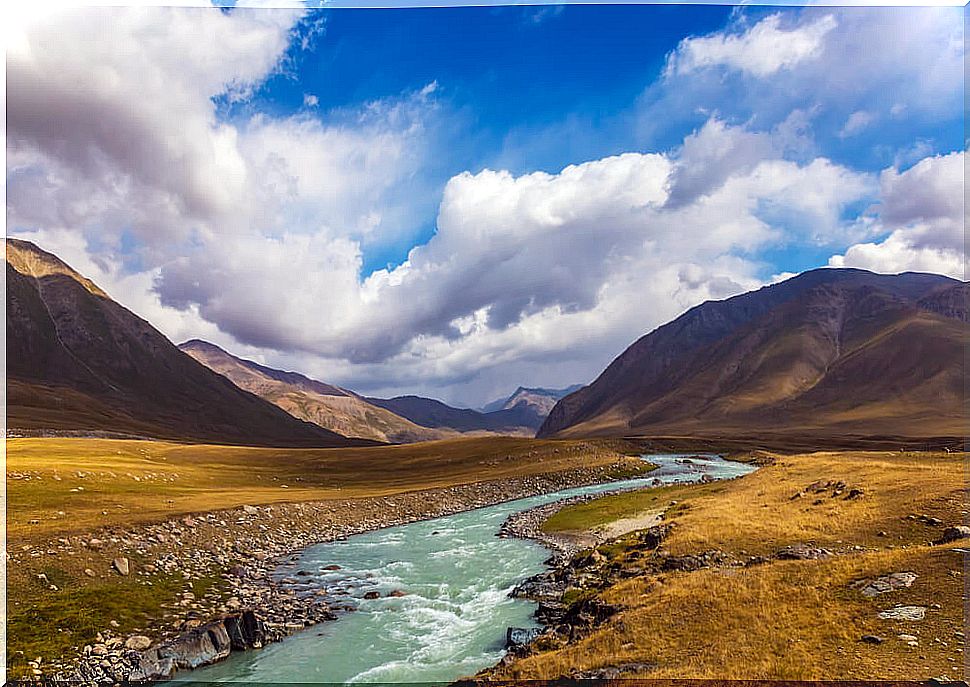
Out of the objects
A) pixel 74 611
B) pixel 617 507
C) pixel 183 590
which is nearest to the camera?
pixel 74 611

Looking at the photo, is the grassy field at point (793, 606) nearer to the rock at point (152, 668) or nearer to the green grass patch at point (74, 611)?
the rock at point (152, 668)

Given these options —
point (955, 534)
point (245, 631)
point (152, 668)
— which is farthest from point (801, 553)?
point (152, 668)

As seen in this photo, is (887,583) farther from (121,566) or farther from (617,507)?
→ (617,507)

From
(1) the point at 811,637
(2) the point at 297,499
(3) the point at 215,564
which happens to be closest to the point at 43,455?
(2) the point at 297,499

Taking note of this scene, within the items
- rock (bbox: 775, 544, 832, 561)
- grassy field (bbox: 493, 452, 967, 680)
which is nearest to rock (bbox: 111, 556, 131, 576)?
grassy field (bbox: 493, 452, 967, 680)

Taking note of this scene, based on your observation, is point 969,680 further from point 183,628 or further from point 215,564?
point 215,564

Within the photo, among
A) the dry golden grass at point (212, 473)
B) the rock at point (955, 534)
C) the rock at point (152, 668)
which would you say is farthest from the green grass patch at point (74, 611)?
the rock at point (955, 534)
